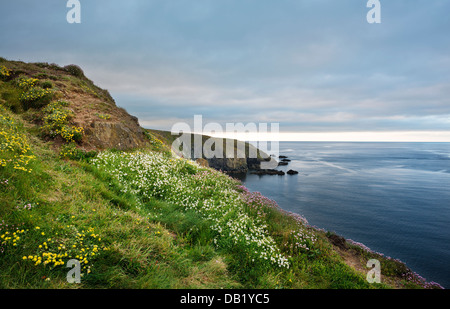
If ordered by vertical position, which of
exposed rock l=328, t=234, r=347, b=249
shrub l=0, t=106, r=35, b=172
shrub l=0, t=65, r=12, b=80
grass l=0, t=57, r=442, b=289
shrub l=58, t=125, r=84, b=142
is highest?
shrub l=0, t=65, r=12, b=80

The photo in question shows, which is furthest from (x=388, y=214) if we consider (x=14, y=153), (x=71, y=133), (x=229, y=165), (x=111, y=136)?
(x=229, y=165)

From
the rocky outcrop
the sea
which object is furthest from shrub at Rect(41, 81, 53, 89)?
the sea

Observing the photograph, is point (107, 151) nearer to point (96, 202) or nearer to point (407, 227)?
point (96, 202)

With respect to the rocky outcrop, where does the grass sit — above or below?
below

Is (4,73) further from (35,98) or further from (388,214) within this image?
(388,214)

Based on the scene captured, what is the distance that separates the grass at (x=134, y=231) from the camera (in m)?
4.26

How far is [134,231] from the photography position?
5707mm

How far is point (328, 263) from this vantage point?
23.9 feet

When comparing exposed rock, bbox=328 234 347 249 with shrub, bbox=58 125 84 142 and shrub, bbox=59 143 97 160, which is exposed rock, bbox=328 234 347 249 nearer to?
shrub, bbox=59 143 97 160

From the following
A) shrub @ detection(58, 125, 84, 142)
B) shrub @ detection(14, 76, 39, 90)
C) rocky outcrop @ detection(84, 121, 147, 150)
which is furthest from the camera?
shrub @ detection(14, 76, 39, 90)

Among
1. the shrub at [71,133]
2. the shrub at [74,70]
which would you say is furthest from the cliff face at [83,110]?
the shrub at [74,70]

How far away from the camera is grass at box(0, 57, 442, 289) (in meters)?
4.26
